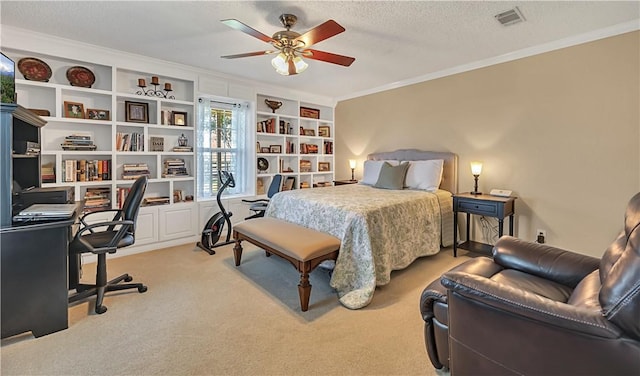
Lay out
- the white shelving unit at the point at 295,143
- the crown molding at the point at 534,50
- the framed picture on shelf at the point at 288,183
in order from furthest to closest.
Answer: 1. the framed picture on shelf at the point at 288,183
2. the white shelving unit at the point at 295,143
3. the crown molding at the point at 534,50

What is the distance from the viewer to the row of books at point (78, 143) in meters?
3.29

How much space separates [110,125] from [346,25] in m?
3.00

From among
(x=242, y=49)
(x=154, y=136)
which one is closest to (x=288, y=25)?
(x=242, y=49)

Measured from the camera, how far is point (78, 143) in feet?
11.0

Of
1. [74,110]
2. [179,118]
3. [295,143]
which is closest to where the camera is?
[74,110]

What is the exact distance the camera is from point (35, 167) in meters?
2.64

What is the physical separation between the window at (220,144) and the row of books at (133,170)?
769mm

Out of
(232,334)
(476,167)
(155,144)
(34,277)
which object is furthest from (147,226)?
(476,167)

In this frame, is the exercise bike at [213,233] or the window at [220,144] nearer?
the exercise bike at [213,233]

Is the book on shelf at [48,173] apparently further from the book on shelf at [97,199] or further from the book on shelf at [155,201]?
the book on shelf at [155,201]

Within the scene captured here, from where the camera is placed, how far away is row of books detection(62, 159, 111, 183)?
327 centimetres

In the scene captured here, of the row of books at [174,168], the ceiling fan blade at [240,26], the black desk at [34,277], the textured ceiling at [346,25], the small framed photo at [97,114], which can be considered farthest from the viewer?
the row of books at [174,168]

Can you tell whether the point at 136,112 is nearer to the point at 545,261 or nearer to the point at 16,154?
the point at 16,154

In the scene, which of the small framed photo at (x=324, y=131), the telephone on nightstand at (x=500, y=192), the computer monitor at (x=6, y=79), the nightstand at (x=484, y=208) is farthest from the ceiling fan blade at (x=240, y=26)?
the small framed photo at (x=324, y=131)
